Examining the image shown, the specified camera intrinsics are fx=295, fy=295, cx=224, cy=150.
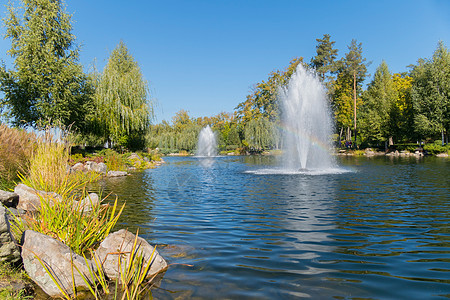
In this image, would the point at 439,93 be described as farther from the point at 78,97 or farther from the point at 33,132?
the point at 33,132

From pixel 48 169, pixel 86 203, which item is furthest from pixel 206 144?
pixel 48 169

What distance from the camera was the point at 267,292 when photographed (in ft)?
11.6

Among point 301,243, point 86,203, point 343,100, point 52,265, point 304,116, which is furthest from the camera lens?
point 343,100

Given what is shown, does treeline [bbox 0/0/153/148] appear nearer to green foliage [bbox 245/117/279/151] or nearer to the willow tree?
the willow tree

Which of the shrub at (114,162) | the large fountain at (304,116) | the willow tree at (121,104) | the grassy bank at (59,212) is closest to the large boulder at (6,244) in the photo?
the grassy bank at (59,212)

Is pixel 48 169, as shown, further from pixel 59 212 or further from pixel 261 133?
pixel 261 133

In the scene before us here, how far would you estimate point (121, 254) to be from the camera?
4133mm

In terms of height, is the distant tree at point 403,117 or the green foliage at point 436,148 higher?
the distant tree at point 403,117

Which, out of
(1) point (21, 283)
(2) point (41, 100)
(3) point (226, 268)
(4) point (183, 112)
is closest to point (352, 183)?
(3) point (226, 268)

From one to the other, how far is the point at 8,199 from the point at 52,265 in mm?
3325

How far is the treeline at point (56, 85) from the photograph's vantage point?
22.7 m

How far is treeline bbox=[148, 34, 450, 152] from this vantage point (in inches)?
1463

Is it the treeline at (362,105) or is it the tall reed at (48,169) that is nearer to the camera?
the tall reed at (48,169)

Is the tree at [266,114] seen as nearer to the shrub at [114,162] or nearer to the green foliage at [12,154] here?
the shrub at [114,162]
